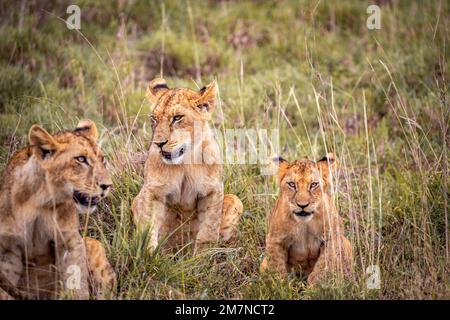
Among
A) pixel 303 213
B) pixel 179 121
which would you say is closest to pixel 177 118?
pixel 179 121

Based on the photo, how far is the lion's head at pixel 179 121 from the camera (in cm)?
669

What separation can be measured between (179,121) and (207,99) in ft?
1.42

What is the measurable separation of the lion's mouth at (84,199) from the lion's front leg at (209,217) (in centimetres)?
156

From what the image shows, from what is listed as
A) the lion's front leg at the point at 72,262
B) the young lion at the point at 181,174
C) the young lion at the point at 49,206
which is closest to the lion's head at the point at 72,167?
the young lion at the point at 49,206

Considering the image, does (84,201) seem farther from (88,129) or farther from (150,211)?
(150,211)

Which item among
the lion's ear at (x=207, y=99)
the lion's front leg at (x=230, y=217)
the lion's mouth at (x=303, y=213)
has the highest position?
the lion's ear at (x=207, y=99)

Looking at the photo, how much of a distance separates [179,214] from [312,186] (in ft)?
4.39

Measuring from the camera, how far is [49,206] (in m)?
5.64

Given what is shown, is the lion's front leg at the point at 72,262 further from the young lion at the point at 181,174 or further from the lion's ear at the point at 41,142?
the young lion at the point at 181,174

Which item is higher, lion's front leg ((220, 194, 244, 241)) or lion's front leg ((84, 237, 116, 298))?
lion's front leg ((220, 194, 244, 241))

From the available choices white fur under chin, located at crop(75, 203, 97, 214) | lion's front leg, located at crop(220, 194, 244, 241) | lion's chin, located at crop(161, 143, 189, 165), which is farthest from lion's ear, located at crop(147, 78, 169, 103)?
white fur under chin, located at crop(75, 203, 97, 214)

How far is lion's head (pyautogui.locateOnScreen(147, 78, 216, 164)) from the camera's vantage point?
6688 millimetres

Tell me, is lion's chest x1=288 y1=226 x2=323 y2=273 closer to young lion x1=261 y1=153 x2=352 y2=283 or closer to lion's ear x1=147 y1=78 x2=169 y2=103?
young lion x1=261 y1=153 x2=352 y2=283
